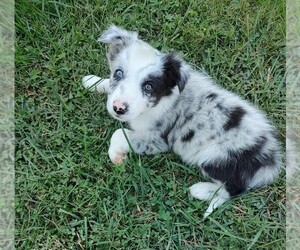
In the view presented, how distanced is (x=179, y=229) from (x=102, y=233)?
2.11ft

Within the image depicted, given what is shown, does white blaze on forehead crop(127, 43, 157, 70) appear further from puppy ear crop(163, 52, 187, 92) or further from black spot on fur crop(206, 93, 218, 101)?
black spot on fur crop(206, 93, 218, 101)

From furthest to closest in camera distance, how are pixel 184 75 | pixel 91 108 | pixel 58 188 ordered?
1. pixel 91 108
2. pixel 58 188
3. pixel 184 75

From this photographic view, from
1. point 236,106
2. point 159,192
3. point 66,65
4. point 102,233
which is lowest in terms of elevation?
point 102,233

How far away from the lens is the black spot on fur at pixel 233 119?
4.38m

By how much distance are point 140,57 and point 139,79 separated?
19 centimetres

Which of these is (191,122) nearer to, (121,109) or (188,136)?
(188,136)

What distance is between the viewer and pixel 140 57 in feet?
13.8

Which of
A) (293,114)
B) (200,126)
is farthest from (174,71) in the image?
(293,114)

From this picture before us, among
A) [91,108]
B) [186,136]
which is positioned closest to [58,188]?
[91,108]

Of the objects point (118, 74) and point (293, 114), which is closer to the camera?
point (118, 74)

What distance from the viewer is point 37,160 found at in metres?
4.81

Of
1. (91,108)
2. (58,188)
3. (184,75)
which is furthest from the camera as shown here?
(91,108)

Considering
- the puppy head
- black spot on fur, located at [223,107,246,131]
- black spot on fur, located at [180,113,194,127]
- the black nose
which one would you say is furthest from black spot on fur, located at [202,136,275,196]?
the black nose

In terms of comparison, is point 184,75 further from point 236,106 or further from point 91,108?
point 91,108
